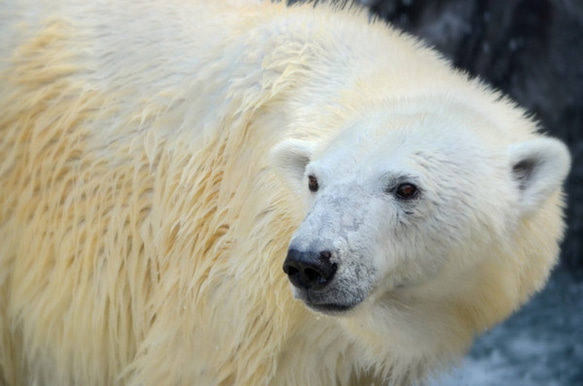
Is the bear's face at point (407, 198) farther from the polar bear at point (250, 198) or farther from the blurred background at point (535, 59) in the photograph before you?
the blurred background at point (535, 59)

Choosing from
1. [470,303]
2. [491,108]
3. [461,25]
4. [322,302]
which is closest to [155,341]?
[322,302]

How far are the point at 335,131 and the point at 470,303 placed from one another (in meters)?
0.80

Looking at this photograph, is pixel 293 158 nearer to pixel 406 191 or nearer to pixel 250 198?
pixel 250 198

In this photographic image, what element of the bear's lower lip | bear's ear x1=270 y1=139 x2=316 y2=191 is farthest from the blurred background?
the bear's lower lip

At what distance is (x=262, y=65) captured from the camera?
3643mm

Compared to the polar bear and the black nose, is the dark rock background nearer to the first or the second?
the polar bear

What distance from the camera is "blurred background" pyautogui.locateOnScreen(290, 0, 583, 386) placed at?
7.46 metres

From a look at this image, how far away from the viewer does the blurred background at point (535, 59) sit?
746 cm

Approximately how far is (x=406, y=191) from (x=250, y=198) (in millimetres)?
722

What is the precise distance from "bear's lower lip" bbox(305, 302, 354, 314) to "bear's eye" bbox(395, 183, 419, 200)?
1.33 feet

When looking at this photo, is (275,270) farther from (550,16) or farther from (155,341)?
(550,16)

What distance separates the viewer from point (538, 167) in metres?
3.06

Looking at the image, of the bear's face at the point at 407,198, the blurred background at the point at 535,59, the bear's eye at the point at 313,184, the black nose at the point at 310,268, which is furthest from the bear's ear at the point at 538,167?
the blurred background at the point at 535,59

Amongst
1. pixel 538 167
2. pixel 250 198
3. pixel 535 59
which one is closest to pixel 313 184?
pixel 250 198
